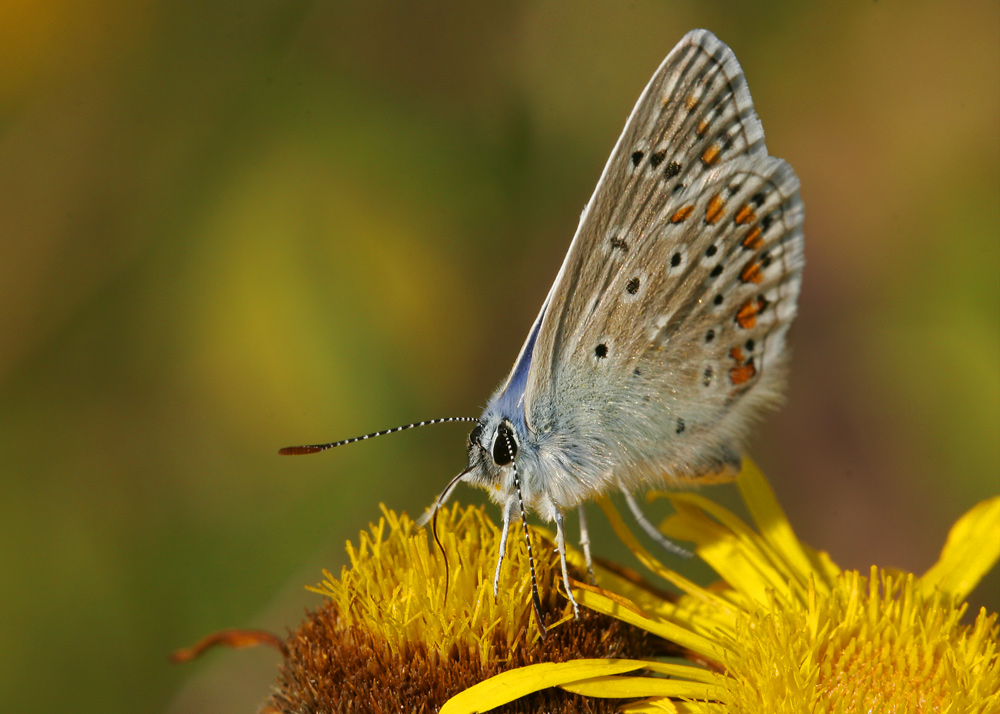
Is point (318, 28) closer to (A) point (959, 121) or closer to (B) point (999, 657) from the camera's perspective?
(A) point (959, 121)

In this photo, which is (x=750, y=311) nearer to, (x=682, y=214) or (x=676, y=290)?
(x=676, y=290)

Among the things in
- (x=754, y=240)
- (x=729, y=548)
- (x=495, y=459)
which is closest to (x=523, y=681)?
(x=495, y=459)

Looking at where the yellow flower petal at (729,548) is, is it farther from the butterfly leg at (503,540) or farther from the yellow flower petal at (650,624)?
the butterfly leg at (503,540)

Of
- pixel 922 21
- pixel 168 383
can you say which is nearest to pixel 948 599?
pixel 922 21

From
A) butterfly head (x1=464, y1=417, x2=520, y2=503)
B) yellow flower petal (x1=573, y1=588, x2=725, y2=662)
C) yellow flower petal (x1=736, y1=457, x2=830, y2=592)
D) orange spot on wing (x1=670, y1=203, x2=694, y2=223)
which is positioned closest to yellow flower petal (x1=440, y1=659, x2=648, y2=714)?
yellow flower petal (x1=573, y1=588, x2=725, y2=662)

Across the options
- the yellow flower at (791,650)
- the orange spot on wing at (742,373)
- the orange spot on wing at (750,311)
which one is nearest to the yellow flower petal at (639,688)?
the yellow flower at (791,650)
